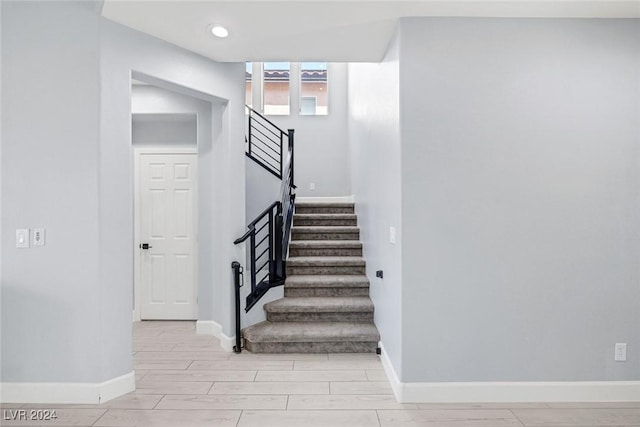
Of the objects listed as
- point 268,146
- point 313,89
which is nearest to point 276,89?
point 313,89

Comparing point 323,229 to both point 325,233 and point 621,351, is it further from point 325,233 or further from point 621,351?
point 621,351

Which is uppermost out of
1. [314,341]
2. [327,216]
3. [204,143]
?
[204,143]

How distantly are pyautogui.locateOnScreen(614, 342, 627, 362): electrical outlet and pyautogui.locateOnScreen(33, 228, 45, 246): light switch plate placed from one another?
4195 mm

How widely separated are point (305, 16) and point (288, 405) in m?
2.73

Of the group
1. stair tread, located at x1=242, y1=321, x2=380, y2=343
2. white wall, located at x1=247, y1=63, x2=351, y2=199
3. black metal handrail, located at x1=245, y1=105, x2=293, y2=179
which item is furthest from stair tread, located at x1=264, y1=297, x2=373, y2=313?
white wall, located at x1=247, y1=63, x2=351, y2=199

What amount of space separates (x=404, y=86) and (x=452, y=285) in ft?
4.77

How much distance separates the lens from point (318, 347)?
365 centimetres

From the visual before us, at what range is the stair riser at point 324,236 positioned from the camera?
Result: 5129 mm

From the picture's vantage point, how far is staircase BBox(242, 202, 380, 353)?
144 inches

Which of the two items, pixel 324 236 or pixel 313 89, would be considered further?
pixel 313 89

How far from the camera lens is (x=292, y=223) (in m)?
5.45

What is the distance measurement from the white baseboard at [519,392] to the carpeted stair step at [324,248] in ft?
7.59

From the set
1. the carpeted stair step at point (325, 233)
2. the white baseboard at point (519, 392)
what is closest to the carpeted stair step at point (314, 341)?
the white baseboard at point (519, 392)

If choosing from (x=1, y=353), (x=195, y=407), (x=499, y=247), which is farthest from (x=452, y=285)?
(x=1, y=353)
